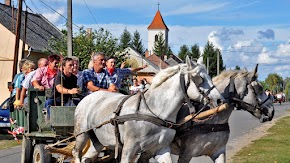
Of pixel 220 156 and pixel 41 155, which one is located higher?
pixel 220 156

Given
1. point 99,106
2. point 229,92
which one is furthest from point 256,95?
point 99,106

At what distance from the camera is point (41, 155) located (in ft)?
26.9

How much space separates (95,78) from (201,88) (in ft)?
8.32

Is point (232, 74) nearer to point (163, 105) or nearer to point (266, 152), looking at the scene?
Answer: point (163, 105)

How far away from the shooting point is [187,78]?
598 cm

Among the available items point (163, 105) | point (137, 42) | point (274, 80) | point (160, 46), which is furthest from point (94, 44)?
point (274, 80)

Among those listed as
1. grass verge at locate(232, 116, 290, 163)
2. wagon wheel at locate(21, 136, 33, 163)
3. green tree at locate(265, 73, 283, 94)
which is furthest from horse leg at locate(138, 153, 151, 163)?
green tree at locate(265, 73, 283, 94)

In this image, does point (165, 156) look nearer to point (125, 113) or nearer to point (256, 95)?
point (125, 113)

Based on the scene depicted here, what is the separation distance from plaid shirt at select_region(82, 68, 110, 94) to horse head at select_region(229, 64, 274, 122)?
2074mm

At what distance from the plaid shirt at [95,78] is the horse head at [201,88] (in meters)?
2.37

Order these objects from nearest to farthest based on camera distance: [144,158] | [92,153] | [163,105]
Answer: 1. [163,105]
2. [144,158]
3. [92,153]

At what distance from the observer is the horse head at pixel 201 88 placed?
592 centimetres

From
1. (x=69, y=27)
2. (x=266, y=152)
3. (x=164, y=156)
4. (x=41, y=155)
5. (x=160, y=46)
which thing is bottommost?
(x=266, y=152)

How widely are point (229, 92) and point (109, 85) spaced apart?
1.97m
